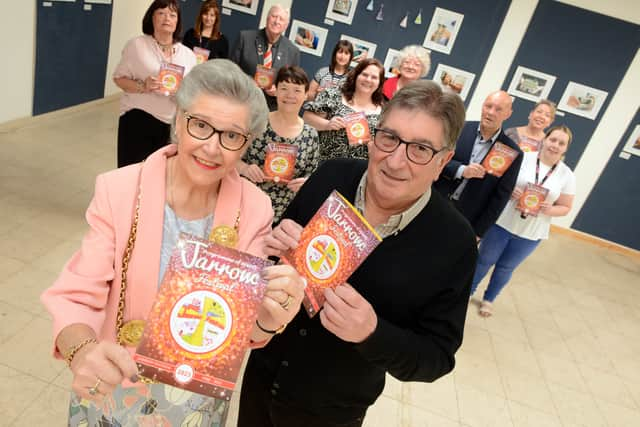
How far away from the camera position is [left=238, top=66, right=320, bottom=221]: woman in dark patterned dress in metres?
2.68

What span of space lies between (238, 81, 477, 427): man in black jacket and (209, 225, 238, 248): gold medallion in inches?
4.3

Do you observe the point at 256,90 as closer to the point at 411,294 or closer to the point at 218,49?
the point at 411,294

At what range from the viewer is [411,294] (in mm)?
1291

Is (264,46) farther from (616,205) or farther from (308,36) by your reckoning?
(616,205)

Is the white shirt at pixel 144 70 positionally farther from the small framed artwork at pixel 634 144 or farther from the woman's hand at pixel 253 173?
the small framed artwork at pixel 634 144

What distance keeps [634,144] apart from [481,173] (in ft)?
17.9

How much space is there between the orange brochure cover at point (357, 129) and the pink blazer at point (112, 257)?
6.79ft

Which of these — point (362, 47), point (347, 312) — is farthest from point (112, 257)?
point (362, 47)

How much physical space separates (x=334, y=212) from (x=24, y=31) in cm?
559

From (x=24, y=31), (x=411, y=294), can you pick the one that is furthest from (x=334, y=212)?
(x=24, y=31)

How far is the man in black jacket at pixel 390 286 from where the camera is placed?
1193 mm

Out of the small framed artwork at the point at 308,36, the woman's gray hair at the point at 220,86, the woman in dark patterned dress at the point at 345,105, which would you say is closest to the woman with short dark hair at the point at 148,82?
the woman in dark patterned dress at the point at 345,105

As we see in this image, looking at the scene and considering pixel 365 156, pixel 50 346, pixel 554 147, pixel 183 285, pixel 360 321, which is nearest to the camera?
pixel 183 285

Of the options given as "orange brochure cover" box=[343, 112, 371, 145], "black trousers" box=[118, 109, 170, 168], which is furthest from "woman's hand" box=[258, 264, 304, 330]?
"black trousers" box=[118, 109, 170, 168]
